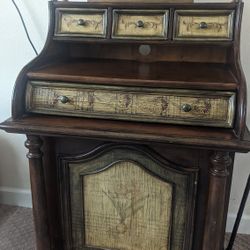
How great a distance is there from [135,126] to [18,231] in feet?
3.27

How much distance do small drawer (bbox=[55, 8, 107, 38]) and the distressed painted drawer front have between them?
232 mm

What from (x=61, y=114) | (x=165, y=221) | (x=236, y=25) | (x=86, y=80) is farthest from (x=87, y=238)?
(x=236, y=25)

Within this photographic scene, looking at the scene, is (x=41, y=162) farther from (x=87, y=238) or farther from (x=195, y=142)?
(x=195, y=142)

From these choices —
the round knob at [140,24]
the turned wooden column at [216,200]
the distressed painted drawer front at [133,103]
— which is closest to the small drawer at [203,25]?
the round knob at [140,24]

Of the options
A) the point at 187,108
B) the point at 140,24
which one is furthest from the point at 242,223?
the point at 140,24

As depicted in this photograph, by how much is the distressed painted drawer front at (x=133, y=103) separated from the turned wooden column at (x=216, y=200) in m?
0.11

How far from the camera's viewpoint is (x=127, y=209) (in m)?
1.14

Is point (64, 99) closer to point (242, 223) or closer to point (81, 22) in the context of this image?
point (81, 22)

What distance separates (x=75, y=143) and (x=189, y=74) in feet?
1.43

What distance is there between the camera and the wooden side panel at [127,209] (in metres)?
1.09

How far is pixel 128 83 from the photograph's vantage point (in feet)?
3.13

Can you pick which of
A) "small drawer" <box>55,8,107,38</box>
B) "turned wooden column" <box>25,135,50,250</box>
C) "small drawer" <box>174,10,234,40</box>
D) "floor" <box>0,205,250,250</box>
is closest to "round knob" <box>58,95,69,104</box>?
"turned wooden column" <box>25,135,50,250</box>

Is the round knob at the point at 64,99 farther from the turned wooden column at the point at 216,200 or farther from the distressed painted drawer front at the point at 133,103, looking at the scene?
the turned wooden column at the point at 216,200

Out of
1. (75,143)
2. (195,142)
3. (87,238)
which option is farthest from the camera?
(87,238)
